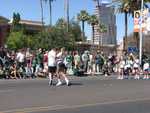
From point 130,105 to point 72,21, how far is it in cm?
6864

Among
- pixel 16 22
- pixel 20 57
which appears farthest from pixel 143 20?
pixel 16 22

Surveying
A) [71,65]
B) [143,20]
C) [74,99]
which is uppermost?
[143,20]

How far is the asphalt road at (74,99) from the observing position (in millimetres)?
15073

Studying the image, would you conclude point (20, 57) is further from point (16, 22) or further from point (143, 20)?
point (16, 22)

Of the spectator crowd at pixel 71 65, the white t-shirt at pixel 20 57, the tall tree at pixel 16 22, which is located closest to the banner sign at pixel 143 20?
the spectator crowd at pixel 71 65

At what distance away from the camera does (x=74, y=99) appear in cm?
1773

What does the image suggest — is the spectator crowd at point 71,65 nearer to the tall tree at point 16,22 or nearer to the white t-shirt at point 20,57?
the white t-shirt at point 20,57

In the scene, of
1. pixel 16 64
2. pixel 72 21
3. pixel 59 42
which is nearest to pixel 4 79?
pixel 16 64

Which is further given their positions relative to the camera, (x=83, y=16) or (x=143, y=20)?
(x=83, y=16)

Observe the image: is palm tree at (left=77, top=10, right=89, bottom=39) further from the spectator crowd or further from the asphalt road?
the asphalt road

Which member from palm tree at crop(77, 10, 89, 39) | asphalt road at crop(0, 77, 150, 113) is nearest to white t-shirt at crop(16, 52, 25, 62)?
asphalt road at crop(0, 77, 150, 113)

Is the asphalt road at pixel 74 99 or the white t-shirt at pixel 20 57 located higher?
the white t-shirt at pixel 20 57

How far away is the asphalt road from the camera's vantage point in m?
15.1

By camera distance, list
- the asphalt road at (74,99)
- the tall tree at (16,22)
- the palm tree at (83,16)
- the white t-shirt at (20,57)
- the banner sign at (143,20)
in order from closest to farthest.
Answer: the asphalt road at (74,99)
the white t-shirt at (20,57)
the banner sign at (143,20)
the palm tree at (83,16)
the tall tree at (16,22)
